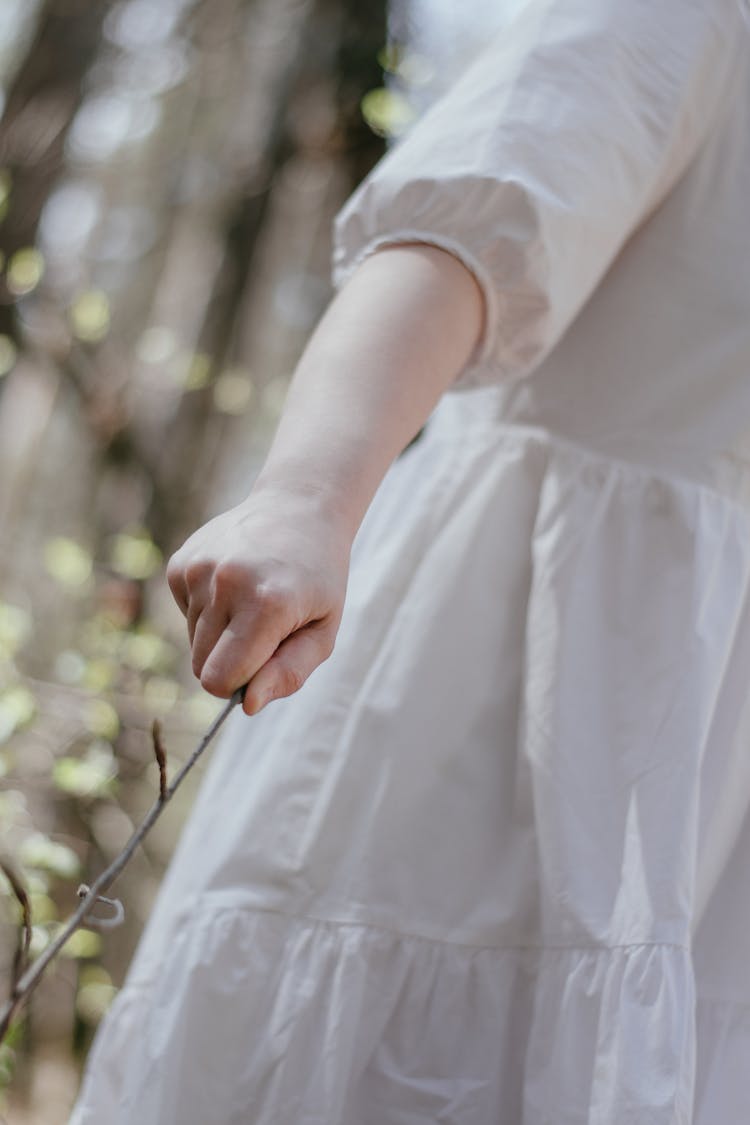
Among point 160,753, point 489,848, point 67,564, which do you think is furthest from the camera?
point 67,564

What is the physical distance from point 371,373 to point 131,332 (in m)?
2.44

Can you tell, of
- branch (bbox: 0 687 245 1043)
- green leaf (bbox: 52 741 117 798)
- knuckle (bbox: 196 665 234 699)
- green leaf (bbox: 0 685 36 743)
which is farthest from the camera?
green leaf (bbox: 52 741 117 798)

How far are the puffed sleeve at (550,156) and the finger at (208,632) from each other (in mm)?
289

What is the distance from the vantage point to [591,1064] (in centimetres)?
65

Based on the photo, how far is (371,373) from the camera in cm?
66

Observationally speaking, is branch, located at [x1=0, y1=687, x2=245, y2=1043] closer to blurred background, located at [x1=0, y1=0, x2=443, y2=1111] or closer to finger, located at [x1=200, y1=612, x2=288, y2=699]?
finger, located at [x1=200, y1=612, x2=288, y2=699]

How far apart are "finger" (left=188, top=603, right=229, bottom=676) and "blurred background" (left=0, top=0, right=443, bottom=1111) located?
1.46m

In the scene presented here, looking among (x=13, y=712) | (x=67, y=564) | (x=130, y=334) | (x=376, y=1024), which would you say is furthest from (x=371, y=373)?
(x=130, y=334)

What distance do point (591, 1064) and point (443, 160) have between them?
21.2 inches

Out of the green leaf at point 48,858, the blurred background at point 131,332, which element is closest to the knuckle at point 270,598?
the green leaf at point 48,858

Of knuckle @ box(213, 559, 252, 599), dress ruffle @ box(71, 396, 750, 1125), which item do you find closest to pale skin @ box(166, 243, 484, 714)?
knuckle @ box(213, 559, 252, 599)

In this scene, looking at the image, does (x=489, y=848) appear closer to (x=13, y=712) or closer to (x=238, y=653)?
(x=238, y=653)

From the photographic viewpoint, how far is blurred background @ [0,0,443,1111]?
2303 millimetres

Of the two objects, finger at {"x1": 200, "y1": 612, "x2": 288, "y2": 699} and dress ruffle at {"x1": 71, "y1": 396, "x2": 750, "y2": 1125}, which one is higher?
finger at {"x1": 200, "y1": 612, "x2": 288, "y2": 699}
